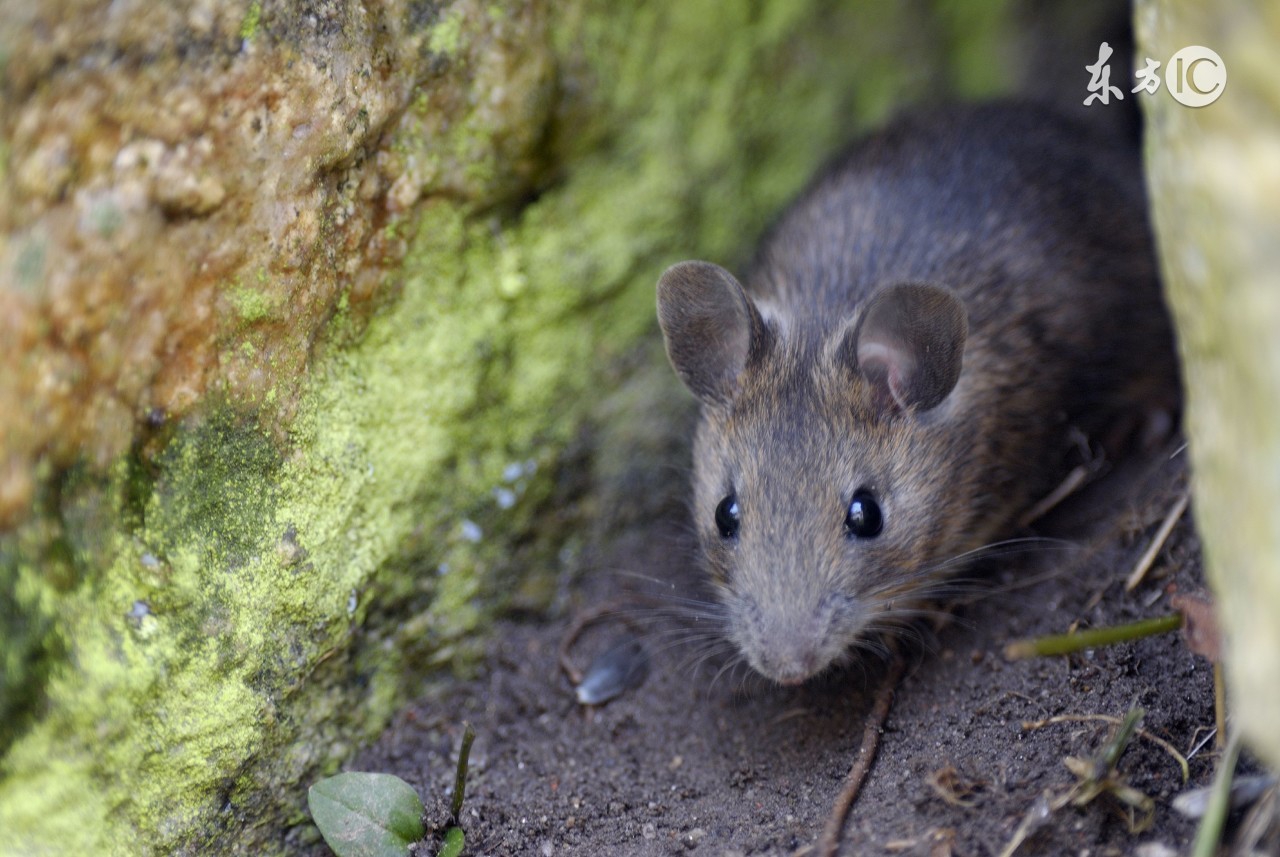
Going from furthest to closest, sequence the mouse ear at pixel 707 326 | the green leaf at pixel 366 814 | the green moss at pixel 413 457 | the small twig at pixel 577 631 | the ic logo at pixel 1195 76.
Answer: the small twig at pixel 577 631 → the mouse ear at pixel 707 326 → the green leaf at pixel 366 814 → the green moss at pixel 413 457 → the ic logo at pixel 1195 76

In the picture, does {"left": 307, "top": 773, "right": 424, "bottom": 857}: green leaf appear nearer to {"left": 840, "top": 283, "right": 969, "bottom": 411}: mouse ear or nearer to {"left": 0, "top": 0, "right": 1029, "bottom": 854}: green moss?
{"left": 0, "top": 0, "right": 1029, "bottom": 854}: green moss

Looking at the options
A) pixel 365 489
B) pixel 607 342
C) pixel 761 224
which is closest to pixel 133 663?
pixel 365 489

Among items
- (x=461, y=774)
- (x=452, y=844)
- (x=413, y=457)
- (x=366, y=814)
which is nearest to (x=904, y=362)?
(x=413, y=457)

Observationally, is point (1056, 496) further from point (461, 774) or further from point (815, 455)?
point (461, 774)

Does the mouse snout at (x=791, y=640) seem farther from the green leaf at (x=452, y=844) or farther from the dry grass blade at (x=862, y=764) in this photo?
the green leaf at (x=452, y=844)

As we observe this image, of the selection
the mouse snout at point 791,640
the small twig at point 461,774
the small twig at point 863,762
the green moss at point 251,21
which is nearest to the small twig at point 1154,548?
the small twig at point 863,762
